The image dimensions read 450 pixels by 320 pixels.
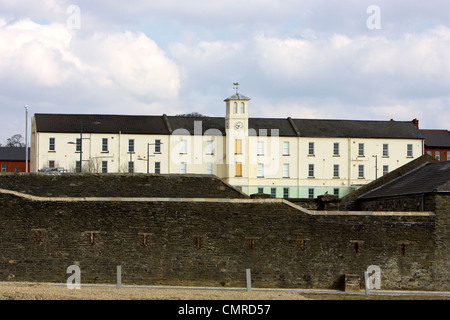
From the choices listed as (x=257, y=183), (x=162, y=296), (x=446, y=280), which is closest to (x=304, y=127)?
(x=257, y=183)

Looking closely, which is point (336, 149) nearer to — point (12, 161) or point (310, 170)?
point (310, 170)

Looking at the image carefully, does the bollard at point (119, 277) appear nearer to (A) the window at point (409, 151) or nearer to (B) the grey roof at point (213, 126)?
(B) the grey roof at point (213, 126)

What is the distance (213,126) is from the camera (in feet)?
330

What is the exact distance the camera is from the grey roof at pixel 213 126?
94750 millimetres

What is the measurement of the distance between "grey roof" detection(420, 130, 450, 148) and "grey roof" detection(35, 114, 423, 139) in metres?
16.2

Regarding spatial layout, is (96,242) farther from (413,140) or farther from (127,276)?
(413,140)

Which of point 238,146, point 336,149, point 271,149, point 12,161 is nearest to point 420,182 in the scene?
point 271,149

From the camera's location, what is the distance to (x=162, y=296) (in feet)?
76.8

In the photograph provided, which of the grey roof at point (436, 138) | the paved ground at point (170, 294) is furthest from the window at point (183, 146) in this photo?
the paved ground at point (170, 294)

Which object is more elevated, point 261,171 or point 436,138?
point 436,138

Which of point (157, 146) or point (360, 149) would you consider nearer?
point (157, 146)

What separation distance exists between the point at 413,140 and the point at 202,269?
247 ft

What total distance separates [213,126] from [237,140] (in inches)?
150

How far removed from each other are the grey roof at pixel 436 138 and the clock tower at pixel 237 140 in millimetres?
32550
